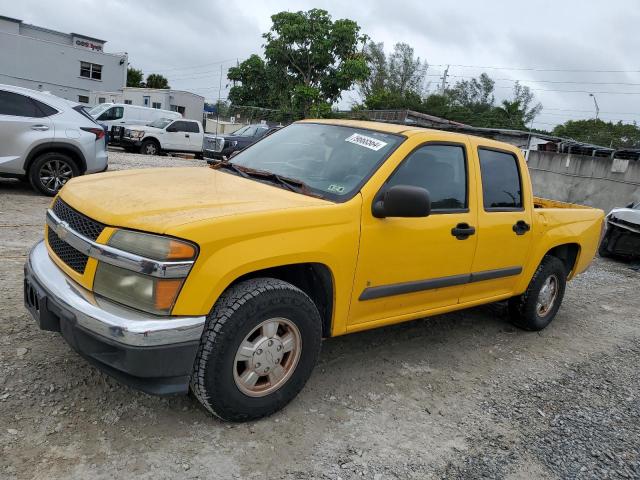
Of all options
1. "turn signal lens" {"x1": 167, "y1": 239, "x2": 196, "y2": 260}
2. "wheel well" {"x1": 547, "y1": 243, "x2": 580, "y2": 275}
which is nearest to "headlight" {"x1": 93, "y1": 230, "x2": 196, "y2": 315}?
"turn signal lens" {"x1": 167, "y1": 239, "x2": 196, "y2": 260}

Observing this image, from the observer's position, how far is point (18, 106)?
7836 millimetres

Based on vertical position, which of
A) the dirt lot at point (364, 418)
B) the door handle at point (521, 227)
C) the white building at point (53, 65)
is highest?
the white building at point (53, 65)

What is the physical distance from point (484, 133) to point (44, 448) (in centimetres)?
1971

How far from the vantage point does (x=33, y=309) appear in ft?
9.86

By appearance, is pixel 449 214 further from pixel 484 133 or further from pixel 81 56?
pixel 81 56

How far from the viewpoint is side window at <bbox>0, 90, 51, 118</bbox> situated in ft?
25.3

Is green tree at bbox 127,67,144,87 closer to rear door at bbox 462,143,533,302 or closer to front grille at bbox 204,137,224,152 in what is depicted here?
front grille at bbox 204,137,224,152

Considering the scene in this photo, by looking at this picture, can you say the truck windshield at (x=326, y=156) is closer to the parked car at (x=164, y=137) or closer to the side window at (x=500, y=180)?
the side window at (x=500, y=180)

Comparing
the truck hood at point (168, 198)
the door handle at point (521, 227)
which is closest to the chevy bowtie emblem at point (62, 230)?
the truck hood at point (168, 198)

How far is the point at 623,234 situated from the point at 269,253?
876 cm

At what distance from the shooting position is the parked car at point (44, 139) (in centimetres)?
774

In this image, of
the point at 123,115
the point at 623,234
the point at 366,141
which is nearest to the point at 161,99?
the point at 123,115

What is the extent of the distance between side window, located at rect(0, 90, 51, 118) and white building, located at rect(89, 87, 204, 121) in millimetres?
30933

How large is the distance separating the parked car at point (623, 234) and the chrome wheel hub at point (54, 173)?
9.18 m
